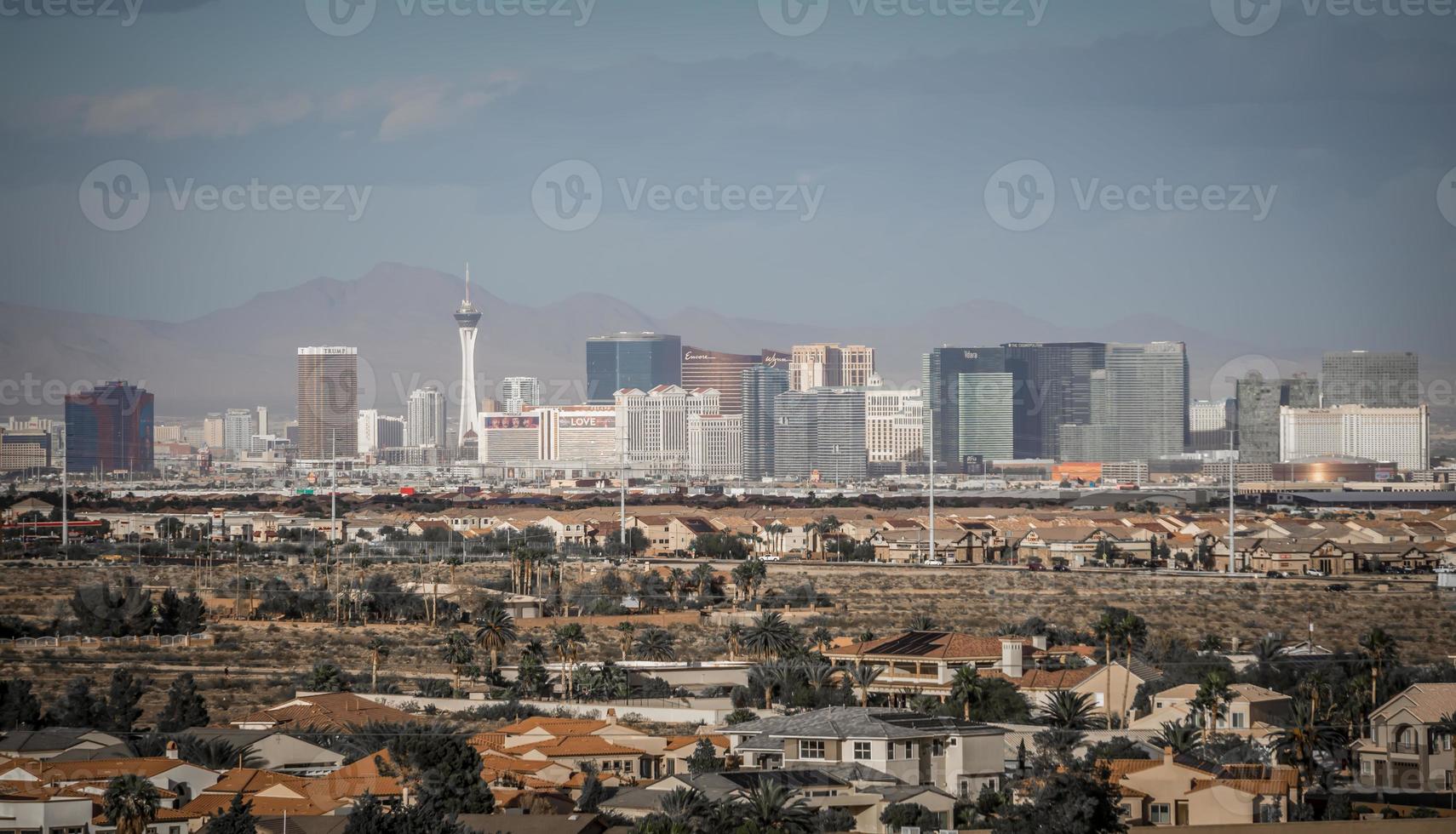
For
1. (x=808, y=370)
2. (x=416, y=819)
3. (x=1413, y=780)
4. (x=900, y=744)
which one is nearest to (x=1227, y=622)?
(x=1413, y=780)

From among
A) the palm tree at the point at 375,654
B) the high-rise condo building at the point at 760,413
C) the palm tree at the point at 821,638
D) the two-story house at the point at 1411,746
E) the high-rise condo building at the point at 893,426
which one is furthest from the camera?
the high-rise condo building at the point at 760,413

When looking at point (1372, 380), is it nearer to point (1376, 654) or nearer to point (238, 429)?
point (238, 429)

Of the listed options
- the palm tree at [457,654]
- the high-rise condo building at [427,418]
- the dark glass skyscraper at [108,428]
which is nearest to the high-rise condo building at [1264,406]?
Answer: the dark glass skyscraper at [108,428]

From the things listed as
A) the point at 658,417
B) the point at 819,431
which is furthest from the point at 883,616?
the point at 658,417

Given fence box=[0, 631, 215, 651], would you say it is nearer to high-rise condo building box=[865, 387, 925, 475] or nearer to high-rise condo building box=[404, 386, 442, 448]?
high-rise condo building box=[865, 387, 925, 475]

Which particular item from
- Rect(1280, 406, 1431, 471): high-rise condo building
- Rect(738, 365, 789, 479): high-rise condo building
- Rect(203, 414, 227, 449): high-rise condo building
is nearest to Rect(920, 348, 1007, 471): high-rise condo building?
Rect(738, 365, 789, 479): high-rise condo building

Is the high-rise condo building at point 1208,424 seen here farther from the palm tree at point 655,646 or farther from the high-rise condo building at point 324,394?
the palm tree at point 655,646
